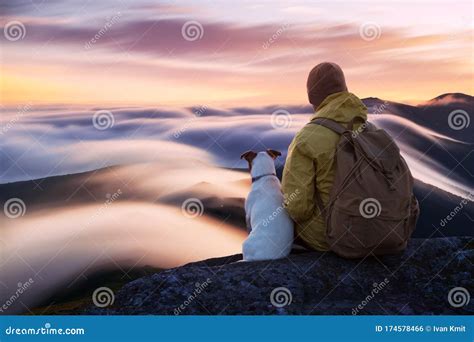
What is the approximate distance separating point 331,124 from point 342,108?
202 millimetres

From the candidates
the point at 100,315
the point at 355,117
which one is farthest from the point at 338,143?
the point at 100,315

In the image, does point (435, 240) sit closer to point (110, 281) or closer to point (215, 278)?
point (215, 278)

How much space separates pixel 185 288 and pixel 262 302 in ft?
2.23

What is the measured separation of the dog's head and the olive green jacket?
534 mm

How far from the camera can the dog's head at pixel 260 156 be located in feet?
24.5

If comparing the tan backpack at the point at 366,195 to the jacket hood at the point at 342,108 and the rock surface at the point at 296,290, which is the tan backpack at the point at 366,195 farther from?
the rock surface at the point at 296,290

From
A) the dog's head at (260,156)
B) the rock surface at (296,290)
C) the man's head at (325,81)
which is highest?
the man's head at (325,81)

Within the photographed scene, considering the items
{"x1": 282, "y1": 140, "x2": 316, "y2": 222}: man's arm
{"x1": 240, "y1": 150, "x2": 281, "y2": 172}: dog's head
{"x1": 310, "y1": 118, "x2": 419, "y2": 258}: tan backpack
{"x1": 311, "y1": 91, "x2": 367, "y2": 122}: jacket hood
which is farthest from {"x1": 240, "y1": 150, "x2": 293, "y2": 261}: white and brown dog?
{"x1": 311, "y1": 91, "x2": 367, "y2": 122}: jacket hood

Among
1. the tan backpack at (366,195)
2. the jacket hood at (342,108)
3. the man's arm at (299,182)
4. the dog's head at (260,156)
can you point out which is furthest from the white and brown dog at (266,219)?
the jacket hood at (342,108)

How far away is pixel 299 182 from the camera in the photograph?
6801mm

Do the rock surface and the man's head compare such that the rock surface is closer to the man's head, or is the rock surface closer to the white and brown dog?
the white and brown dog

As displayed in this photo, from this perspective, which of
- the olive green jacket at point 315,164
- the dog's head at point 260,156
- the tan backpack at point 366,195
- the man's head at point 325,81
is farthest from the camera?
the dog's head at point 260,156

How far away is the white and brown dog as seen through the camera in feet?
23.3

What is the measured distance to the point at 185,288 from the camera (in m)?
6.80
